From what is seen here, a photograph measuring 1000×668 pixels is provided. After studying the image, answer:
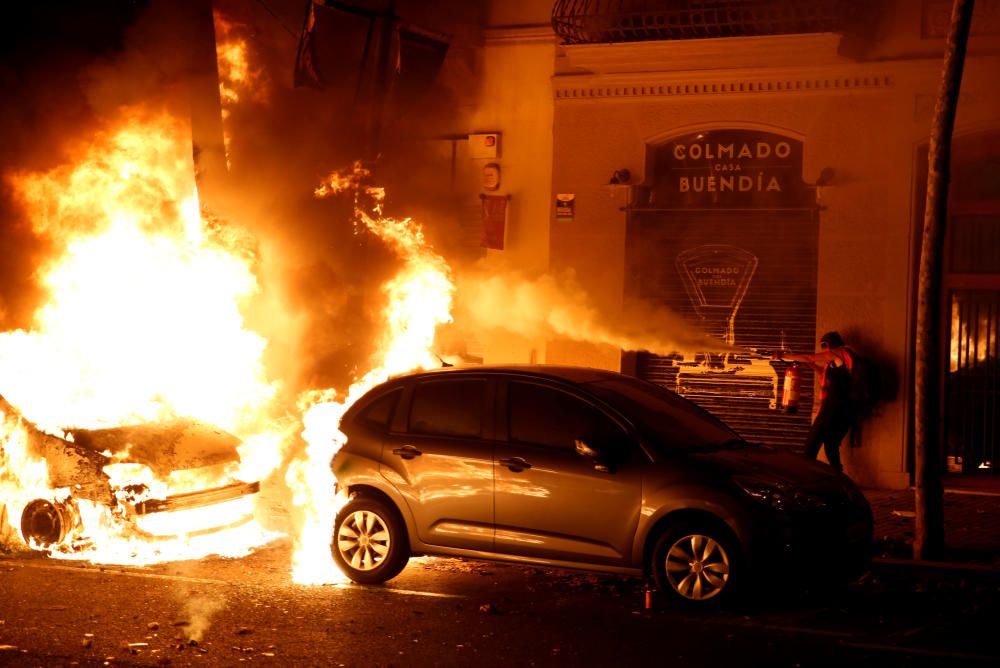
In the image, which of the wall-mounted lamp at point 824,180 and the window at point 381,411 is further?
the wall-mounted lamp at point 824,180

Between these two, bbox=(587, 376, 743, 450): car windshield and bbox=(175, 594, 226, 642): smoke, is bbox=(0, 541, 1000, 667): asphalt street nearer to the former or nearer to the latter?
bbox=(175, 594, 226, 642): smoke

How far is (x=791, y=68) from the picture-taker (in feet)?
47.7

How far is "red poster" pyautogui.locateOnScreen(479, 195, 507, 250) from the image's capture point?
53.2 feet

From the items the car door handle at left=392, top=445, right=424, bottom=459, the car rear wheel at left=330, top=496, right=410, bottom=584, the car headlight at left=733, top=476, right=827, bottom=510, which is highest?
the car door handle at left=392, top=445, right=424, bottom=459

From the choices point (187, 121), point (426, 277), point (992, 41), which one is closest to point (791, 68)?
point (992, 41)

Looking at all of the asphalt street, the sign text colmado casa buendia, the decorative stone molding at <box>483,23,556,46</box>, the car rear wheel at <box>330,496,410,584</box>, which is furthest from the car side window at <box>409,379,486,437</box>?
the decorative stone molding at <box>483,23,556,46</box>

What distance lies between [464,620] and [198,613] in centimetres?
170

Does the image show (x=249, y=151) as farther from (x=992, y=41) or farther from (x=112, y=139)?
(x=992, y=41)

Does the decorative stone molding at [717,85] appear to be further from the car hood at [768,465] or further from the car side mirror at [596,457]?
the car side mirror at [596,457]

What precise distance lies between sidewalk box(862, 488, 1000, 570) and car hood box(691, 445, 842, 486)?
4.87 ft

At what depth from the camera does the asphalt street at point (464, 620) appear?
6.98m

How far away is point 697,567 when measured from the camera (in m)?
8.05

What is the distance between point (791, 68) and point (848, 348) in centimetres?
341

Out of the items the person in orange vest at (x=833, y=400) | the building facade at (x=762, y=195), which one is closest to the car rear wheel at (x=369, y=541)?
the person in orange vest at (x=833, y=400)
